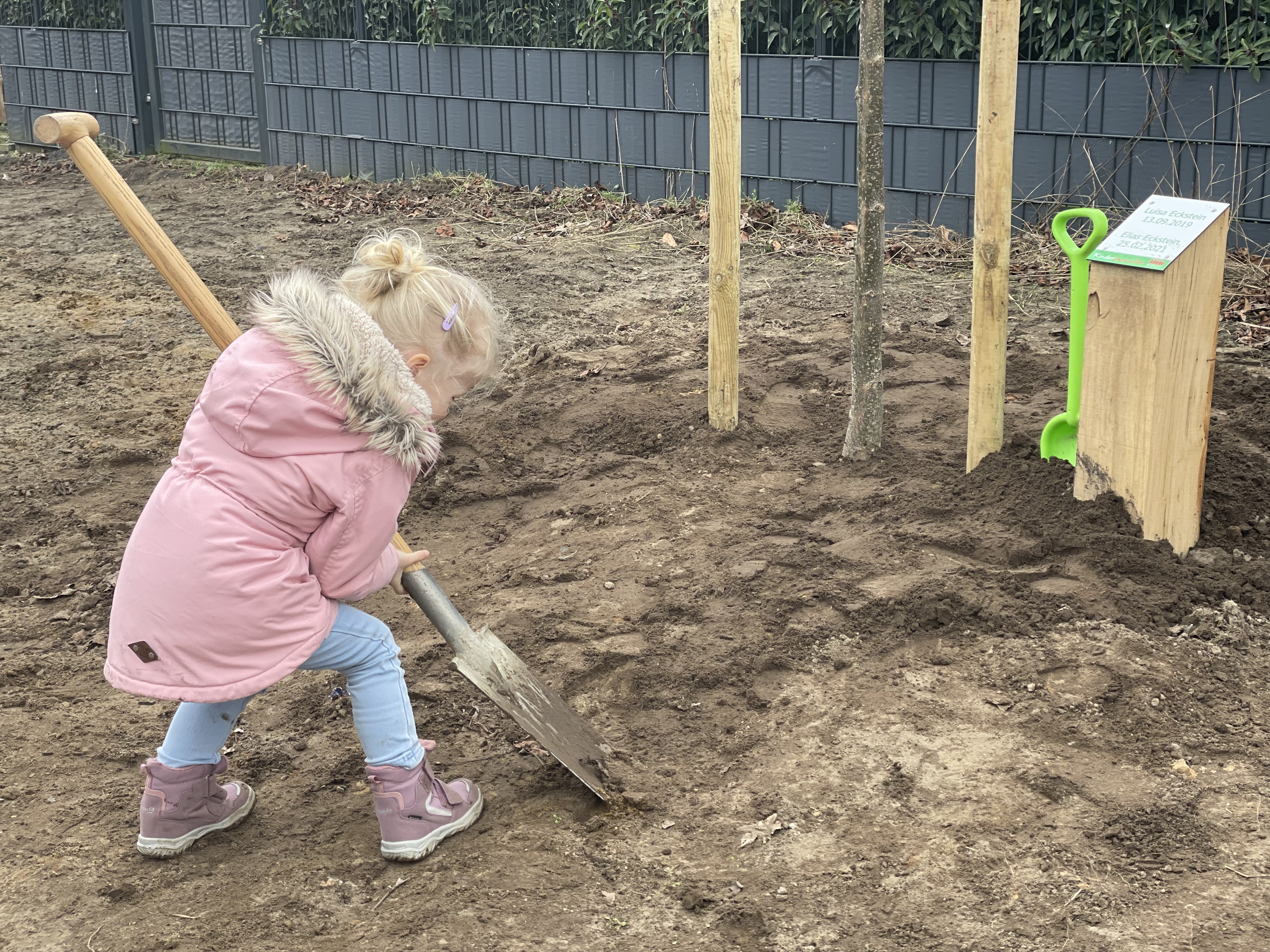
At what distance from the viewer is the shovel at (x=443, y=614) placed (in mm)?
2631

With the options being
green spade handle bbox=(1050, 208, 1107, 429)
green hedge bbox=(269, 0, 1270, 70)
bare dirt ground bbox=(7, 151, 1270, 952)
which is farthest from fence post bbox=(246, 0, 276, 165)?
green spade handle bbox=(1050, 208, 1107, 429)

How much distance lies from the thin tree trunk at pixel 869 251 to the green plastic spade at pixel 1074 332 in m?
0.58

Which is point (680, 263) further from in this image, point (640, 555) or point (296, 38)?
point (296, 38)

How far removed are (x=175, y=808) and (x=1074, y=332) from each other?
2723mm

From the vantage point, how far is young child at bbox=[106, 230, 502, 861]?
2.16 m

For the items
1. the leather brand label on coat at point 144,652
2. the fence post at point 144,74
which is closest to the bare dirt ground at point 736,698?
the leather brand label on coat at point 144,652

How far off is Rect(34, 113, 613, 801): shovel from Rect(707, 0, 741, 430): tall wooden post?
197cm

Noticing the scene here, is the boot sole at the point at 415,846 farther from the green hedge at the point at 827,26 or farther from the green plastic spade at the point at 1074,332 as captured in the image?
the green hedge at the point at 827,26

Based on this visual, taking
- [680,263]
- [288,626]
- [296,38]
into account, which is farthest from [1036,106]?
[296,38]

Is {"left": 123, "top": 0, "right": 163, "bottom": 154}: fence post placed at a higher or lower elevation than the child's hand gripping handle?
higher

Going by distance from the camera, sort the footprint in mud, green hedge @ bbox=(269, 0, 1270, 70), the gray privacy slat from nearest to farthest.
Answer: the footprint in mud → green hedge @ bbox=(269, 0, 1270, 70) → the gray privacy slat

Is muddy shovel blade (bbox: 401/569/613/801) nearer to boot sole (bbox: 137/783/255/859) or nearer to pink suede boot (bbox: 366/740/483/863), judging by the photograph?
pink suede boot (bbox: 366/740/483/863)

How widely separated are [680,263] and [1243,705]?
5036 millimetres

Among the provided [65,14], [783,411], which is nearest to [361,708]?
[783,411]
